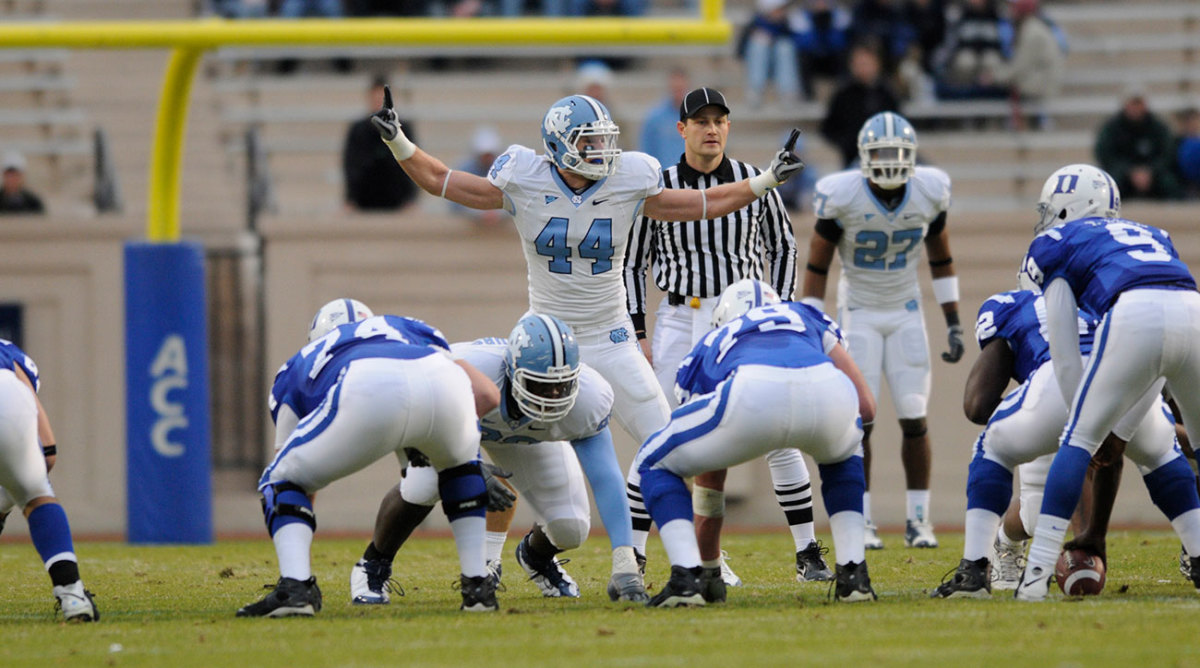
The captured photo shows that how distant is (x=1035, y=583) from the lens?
5355 mm

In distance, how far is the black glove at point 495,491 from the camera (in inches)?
213

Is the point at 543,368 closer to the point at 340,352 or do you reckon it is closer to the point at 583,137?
the point at 340,352

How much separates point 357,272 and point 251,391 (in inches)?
46.4

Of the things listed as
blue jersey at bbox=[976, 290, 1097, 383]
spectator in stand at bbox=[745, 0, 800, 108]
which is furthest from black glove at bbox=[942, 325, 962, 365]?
spectator in stand at bbox=[745, 0, 800, 108]

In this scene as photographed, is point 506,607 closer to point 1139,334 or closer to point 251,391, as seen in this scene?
point 1139,334

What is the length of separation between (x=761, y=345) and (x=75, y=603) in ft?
8.10

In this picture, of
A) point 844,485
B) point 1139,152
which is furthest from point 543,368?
point 1139,152

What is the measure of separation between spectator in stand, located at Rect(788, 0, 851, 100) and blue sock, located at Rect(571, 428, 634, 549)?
7.51 meters

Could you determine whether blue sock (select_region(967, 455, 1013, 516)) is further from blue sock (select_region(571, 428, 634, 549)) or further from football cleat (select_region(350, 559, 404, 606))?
football cleat (select_region(350, 559, 404, 606))

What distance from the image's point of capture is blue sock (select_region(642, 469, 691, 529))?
209 inches

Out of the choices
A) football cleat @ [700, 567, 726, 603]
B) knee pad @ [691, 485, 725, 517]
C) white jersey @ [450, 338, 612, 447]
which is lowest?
football cleat @ [700, 567, 726, 603]

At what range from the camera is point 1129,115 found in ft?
37.1

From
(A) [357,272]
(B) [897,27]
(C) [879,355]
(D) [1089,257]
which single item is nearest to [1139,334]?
(D) [1089,257]

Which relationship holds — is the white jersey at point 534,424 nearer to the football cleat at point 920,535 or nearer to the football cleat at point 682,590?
the football cleat at point 682,590
